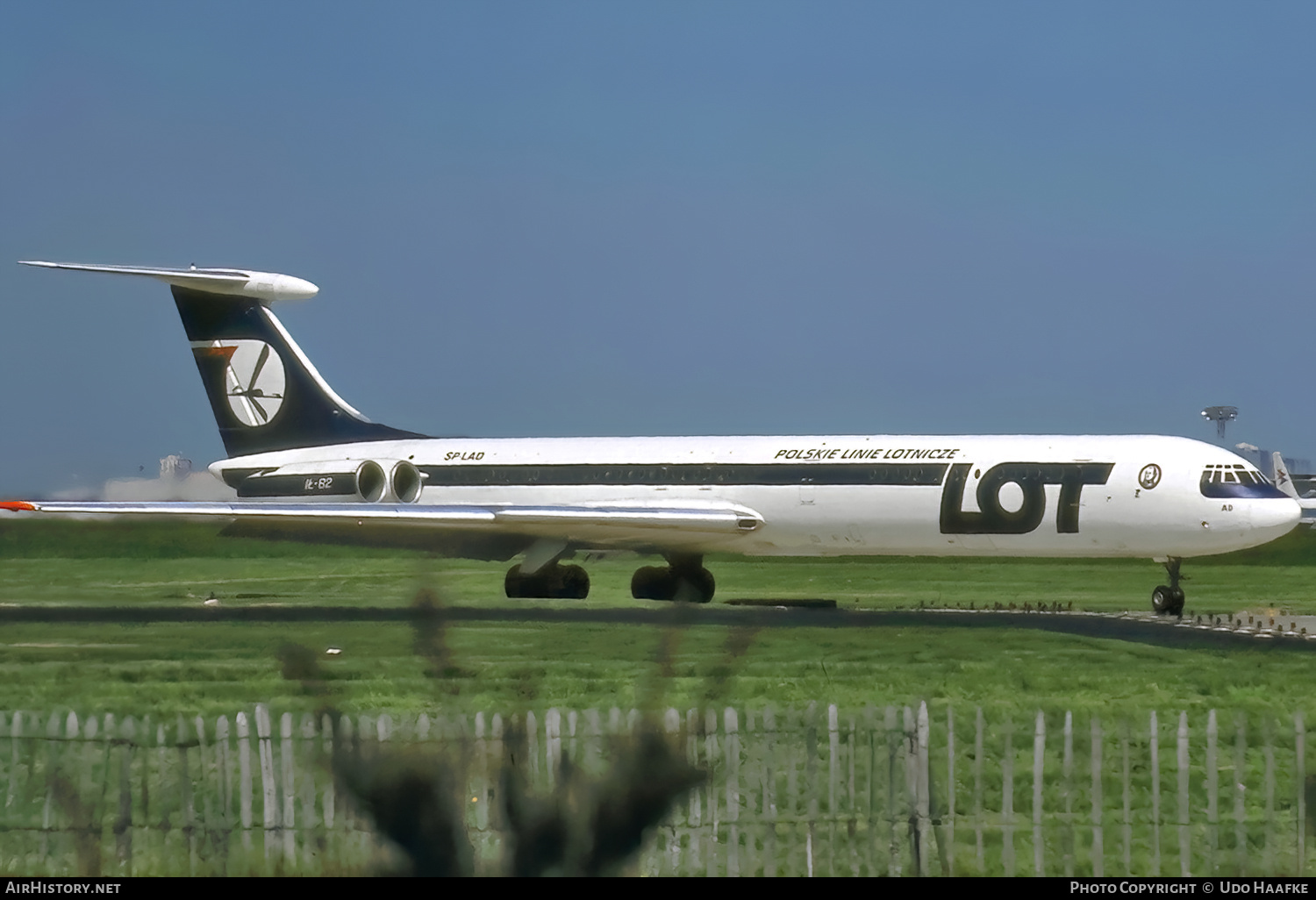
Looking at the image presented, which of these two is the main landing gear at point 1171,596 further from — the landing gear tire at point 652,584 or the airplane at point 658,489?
the landing gear tire at point 652,584

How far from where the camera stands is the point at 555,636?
22.2 m

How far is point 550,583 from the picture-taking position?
100.0 feet

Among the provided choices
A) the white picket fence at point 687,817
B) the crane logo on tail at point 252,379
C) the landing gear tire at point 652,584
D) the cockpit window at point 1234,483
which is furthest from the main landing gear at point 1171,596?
the crane logo on tail at point 252,379

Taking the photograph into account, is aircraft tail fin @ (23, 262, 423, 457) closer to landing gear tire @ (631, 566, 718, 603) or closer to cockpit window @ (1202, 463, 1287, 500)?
landing gear tire @ (631, 566, 718, 603)

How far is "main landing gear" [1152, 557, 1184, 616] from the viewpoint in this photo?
25719 mm

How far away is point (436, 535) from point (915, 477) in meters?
8.58

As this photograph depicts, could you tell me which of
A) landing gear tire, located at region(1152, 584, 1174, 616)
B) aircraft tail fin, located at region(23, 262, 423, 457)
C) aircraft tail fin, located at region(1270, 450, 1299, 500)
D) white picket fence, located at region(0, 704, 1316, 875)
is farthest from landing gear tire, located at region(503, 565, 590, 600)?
aircraft tail fin, located at region(1270, 450, 1299, 500)

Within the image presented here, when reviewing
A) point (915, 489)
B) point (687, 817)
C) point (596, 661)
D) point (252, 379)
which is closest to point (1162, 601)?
point (915, 489)

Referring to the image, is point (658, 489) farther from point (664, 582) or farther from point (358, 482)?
point (358, 482)

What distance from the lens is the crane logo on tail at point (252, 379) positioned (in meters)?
34.0

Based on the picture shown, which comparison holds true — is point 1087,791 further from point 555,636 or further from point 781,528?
point 781,528

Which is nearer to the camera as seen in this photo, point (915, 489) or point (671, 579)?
point (915, 489)

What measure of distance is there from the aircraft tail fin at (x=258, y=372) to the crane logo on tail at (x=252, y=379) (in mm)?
18

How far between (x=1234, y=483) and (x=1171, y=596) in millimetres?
2094
